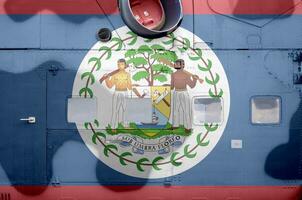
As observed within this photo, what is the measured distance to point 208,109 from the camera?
22.1 feet

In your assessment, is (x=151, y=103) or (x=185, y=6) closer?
(x=151, y=103)

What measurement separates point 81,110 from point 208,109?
1.63 metres

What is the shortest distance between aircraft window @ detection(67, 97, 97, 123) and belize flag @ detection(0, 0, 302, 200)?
0.04ft

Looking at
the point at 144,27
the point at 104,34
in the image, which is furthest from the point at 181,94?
the point at 104,34

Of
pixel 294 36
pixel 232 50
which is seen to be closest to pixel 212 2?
pixel 232 50

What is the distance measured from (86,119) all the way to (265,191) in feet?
8.15

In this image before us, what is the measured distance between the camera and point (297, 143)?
676 centimetres

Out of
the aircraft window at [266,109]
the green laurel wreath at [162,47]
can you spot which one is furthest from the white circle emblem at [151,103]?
the aircraft window at [266,109]

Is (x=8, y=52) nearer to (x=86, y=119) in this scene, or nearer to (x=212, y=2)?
(x=86, y=119)

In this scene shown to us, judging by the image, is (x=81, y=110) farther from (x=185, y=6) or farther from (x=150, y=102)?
(x=185, y=6)

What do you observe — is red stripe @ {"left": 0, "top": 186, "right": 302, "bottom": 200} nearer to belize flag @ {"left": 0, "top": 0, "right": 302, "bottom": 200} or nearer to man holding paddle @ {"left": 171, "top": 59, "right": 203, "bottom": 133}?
belize flag @ {"left": 0, "top": 0, "right": 302, "bottom": 200}

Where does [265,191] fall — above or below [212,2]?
below

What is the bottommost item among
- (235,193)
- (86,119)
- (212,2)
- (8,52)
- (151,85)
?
(235,193)

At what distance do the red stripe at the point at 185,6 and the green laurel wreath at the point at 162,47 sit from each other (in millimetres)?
444
